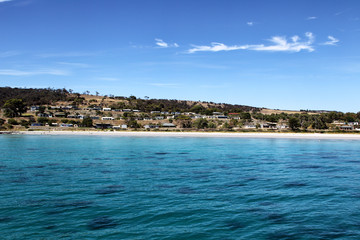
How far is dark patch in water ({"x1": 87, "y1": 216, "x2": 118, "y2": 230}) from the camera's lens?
512 inches

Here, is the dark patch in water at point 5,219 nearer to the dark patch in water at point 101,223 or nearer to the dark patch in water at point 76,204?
the dark patch in water at point 76,204

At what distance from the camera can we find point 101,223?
13484mm

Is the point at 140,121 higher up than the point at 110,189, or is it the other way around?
the point at 140,121

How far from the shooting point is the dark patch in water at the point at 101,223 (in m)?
13.0

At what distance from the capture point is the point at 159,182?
72.9 feet

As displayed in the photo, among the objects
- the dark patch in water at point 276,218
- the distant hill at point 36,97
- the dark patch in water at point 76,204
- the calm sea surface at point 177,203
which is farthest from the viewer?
the distant hill at point 36,97

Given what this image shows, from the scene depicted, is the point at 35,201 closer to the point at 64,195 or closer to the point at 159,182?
the point at 64,195

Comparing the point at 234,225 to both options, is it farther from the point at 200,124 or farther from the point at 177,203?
the point at 200,124

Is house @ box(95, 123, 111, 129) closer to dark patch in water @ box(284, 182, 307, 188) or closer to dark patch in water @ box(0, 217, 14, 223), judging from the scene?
dark patch in water @ box(284, 182, 307, 188)

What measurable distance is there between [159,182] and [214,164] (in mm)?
11051

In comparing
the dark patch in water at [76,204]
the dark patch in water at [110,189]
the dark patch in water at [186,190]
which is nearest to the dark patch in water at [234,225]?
the dark patch in water at [186,190]

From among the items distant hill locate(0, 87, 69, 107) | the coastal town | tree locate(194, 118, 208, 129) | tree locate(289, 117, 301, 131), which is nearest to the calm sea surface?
tree locate(289, 117, 301, 131)

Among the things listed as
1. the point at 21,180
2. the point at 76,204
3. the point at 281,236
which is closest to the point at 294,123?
the point at 21,180

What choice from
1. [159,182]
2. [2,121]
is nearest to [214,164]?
[159,182]
